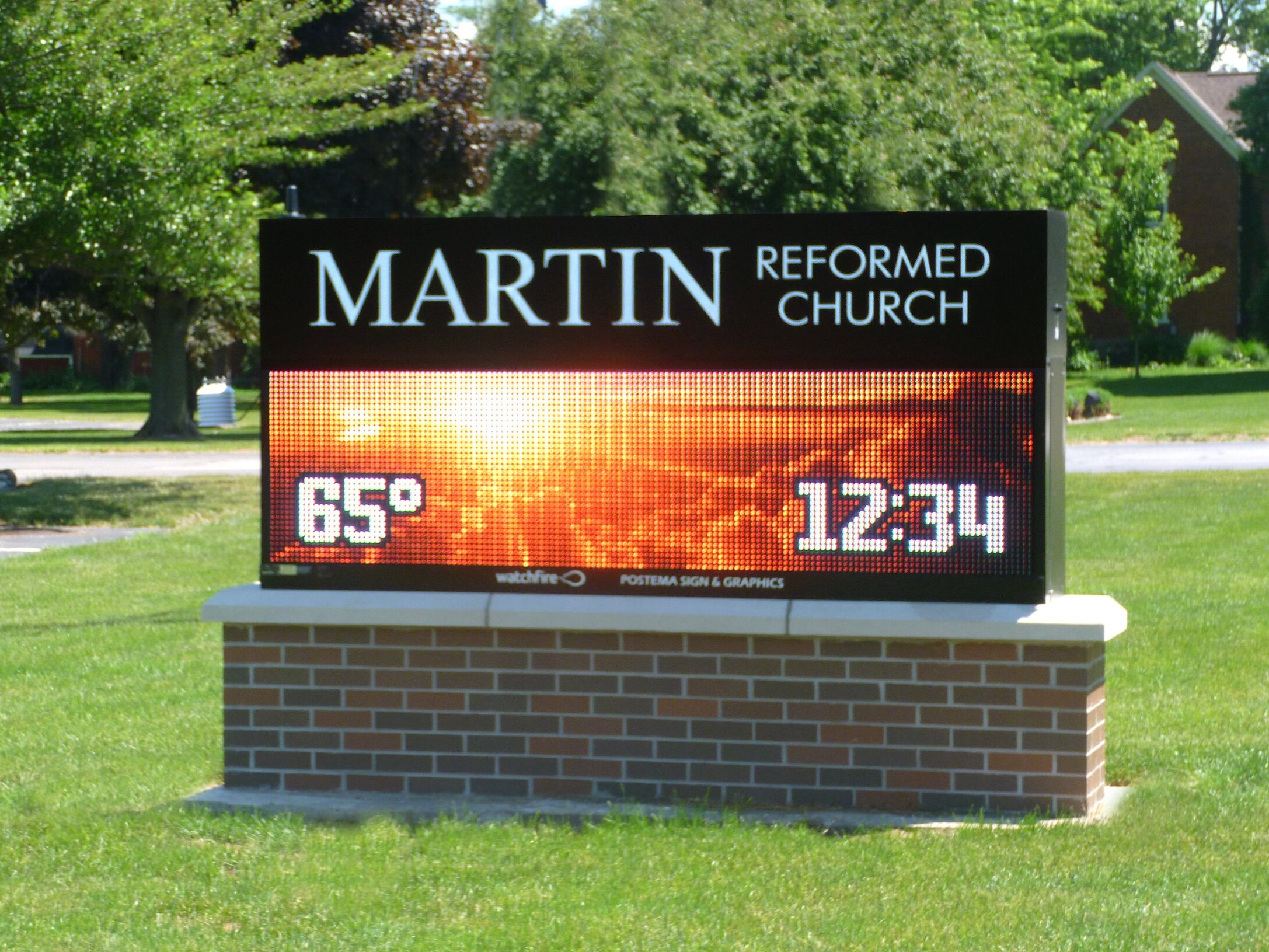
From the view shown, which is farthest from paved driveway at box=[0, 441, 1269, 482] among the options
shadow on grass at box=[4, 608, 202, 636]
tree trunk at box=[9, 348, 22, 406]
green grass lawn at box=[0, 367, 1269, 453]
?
tree trunk at box=[9, 348, 22, 406]

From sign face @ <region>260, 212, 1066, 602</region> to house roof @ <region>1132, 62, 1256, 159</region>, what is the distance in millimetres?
45754

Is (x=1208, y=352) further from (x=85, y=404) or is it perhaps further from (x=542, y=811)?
(x=542, y=811)

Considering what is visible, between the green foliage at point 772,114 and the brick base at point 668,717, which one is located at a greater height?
the green foliage at point 772,114

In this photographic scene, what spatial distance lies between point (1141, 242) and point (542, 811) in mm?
41907

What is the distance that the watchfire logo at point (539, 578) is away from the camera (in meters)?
5.83

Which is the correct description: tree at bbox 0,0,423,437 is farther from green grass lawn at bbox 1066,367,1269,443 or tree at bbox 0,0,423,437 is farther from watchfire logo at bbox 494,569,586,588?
watchfire logo at bbox 494,569,586,588

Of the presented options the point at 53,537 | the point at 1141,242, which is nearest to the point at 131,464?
the point at 53,537

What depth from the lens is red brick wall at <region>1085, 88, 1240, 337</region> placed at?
50.5 m

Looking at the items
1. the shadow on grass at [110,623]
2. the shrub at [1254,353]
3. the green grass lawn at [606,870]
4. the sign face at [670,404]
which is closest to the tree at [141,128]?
the shadow on grass at [110,623]

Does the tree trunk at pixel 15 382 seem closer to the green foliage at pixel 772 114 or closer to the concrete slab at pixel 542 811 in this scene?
the green foliage at pixel 772 114

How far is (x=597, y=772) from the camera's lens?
5.87m

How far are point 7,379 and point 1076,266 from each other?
4153cm

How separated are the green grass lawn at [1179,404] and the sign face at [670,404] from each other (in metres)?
14.5

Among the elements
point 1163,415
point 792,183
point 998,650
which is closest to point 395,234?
point 998,650
